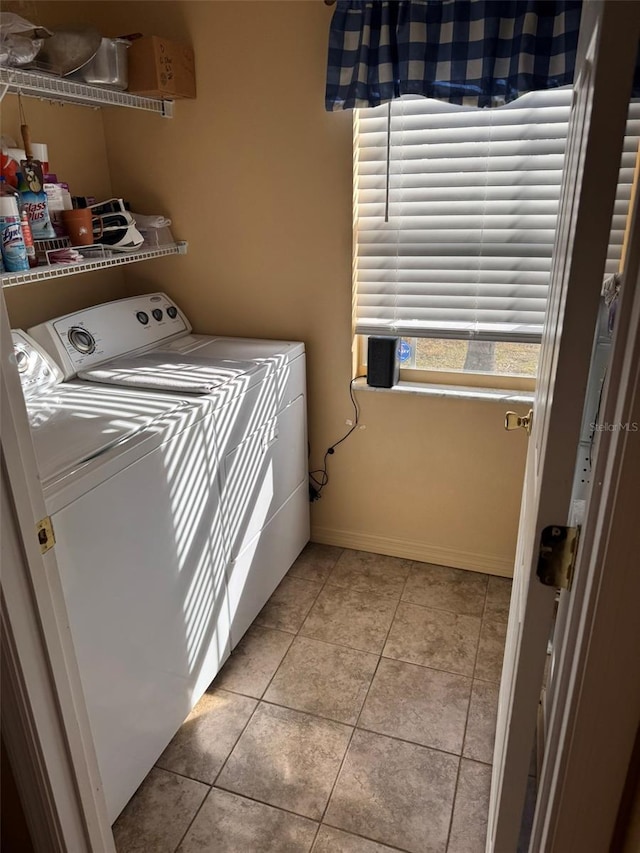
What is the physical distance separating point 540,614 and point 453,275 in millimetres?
1641

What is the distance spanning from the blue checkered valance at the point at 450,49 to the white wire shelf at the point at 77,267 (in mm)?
868

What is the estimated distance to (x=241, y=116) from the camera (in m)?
2.28

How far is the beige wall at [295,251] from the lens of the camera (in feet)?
7.22

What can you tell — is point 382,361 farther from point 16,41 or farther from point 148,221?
point 16,41

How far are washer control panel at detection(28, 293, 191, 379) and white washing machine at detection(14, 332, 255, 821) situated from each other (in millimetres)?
84

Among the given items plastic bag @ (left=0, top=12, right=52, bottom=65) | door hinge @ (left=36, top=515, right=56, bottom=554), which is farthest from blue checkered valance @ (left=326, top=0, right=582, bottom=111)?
door hinge @ (left=36, top=515, right=56, bottom=554)

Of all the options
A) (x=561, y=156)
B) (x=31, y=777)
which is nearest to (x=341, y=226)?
(x=561, y=156)

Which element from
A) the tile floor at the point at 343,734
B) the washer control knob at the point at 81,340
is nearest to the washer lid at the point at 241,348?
the washer control knob at the point at 81,340

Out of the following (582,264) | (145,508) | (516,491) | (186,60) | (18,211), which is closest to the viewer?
(582,264)

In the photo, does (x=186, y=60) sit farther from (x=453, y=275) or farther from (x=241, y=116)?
(x=453, y=275)

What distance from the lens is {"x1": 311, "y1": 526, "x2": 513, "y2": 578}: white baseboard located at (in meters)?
2.59

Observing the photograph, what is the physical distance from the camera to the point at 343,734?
1.83 m

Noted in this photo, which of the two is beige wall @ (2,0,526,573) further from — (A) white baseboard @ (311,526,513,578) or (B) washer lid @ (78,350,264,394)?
(B) washer lid @ (78,350,264,394)
